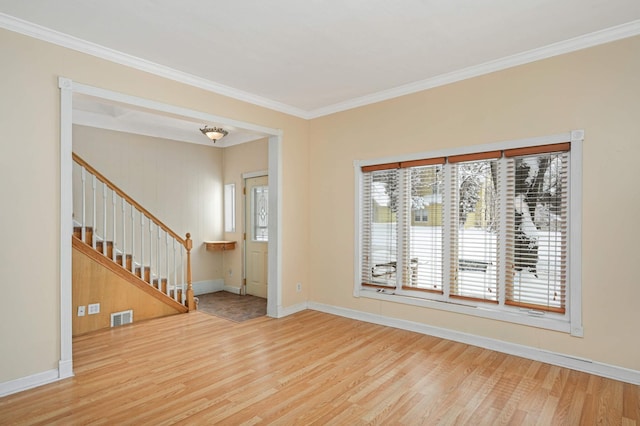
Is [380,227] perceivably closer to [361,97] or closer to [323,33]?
[361,97]

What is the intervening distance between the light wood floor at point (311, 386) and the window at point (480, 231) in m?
0.59

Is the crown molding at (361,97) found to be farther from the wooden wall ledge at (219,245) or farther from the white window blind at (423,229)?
the wooden wall ledge at (219,245)

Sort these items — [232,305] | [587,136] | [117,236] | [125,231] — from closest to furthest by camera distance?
[587,136] < [125,231] < [117,236] < [232,305]

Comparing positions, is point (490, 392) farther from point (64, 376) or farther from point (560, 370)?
point (64, 376)

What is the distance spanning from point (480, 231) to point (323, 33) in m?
2.67

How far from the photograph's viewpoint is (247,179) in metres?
6.96

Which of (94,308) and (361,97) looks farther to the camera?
(361,97)

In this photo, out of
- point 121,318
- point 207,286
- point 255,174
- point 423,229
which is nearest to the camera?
point 423,229

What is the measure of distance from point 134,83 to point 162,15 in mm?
1096

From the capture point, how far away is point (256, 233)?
22.5 ft

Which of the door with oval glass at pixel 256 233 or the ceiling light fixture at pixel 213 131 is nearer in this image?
the ceiling light fixture at pixel 213 131

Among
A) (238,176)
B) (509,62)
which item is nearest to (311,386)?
(509,62)

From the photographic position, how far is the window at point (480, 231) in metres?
3.51

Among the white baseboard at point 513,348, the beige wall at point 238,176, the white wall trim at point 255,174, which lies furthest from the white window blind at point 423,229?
the beige wall at point 238,176
